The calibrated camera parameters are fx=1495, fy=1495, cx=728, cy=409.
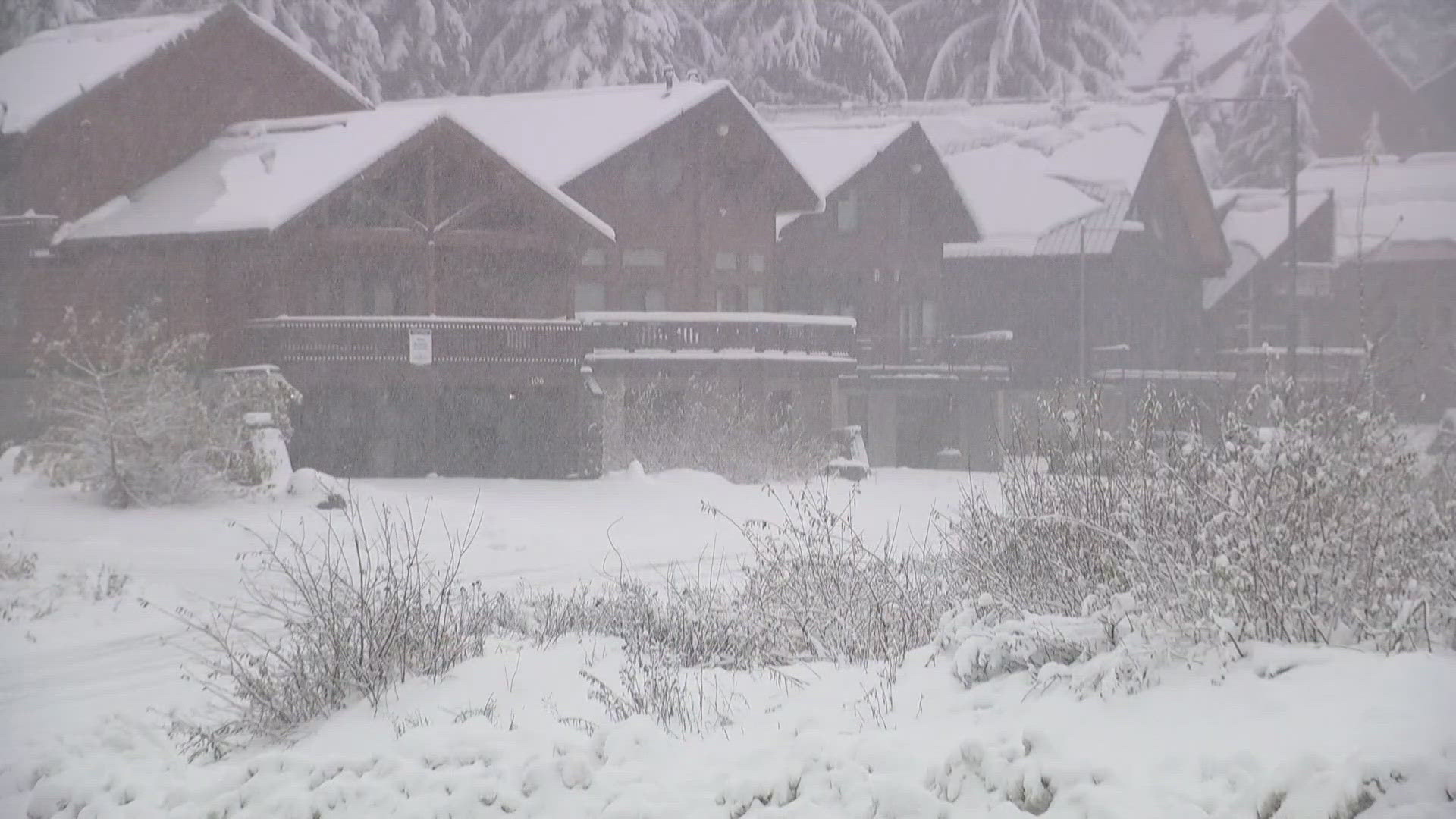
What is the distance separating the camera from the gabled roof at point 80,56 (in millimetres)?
15367

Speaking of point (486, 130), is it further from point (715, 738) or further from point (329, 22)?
point (715, 738)

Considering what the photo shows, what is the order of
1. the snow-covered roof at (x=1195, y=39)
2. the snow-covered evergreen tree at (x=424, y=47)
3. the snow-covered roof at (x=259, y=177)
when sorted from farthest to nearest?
the snow-covered roof at (x=1195, y=39)
the snow-covered roof at (x=259, y=177)
the snow-covered evergreen tree at (x=424, y=47)

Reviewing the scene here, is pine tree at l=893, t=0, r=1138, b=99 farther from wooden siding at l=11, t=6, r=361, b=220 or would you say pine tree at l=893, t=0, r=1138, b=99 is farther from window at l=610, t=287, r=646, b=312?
wooden siding at l=11, t=6, r=361, b=220

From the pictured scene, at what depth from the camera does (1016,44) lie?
23.4 m

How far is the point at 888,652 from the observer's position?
7.88 metres

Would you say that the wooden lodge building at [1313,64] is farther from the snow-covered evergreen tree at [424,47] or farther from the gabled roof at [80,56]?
the gabled roof at [80,56]

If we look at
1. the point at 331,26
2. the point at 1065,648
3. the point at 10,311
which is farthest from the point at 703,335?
the point at 1065,648

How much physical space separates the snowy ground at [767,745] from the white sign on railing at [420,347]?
983 centimetres

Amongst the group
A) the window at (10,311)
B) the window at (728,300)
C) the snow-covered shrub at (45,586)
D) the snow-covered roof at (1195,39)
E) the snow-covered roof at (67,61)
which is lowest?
the snow-covered shrub at (45,586)

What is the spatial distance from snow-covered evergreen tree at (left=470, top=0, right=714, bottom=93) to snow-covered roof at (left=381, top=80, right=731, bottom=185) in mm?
610

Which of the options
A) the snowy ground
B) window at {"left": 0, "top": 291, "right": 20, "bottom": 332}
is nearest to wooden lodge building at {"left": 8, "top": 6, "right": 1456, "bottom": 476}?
window at {"left": 0, "top": 291, "right": 20, "bottom": 332}

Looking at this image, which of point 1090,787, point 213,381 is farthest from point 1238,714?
point 213,381

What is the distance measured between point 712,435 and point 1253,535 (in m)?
11.4

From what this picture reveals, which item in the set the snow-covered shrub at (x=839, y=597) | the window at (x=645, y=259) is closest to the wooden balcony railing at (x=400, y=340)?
the window at (x=645, y=259)
